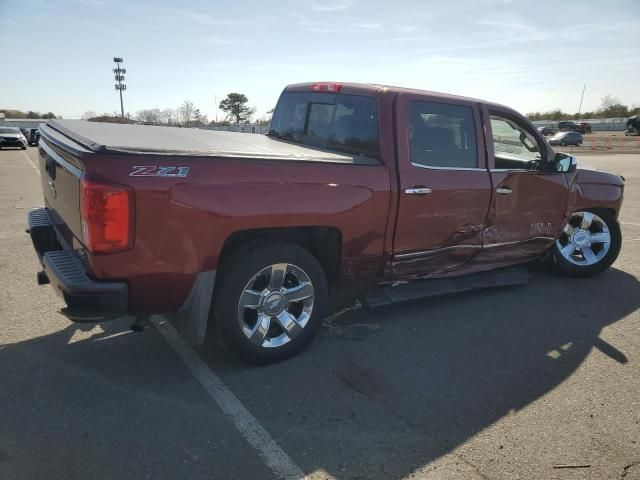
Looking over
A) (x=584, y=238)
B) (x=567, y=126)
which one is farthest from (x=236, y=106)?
(x=584, y=238)

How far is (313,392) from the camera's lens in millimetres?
3021

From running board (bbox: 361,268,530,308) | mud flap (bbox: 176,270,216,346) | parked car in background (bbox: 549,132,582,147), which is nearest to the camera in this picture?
mud flap (bbox: 176,270,216,346)

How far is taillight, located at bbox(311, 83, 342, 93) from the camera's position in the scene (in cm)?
408

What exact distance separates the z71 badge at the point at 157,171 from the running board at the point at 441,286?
6.28ft

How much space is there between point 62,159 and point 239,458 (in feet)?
6.98

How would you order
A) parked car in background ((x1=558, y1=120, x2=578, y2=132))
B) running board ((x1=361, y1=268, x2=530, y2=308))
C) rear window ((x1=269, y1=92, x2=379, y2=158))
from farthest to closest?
1. parked car in background ((x1=558, y1=120, x2=578, y2=132))
2. running board ((x1=361, y1=268, x2=530, y2=308))
3. rear window ((x1=269, y1=92, x2=379, y2=158))

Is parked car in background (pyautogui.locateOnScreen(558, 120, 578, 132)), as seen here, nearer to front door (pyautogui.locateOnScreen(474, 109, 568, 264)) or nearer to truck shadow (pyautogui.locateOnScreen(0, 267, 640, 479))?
front door (pyautogui.locateOnScreen(474, 109, 568, 264))

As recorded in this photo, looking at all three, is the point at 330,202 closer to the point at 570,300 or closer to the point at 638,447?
the point at 638,447

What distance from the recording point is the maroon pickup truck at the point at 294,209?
2.65 metres

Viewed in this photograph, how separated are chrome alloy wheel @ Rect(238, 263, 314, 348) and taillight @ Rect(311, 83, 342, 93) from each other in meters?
1.70

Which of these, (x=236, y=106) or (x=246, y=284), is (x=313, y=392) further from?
(x=236, y=106)

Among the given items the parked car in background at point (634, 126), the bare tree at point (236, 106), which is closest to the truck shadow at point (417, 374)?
the parked car in background at point (634, 126)

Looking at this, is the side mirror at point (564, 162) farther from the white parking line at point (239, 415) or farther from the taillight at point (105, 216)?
the taillight at point (105, 216)

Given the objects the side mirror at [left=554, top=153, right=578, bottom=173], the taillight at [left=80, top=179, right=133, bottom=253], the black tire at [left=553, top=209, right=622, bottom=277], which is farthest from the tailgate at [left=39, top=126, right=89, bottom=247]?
the black tire at [left=553, top=209, right=622, bottom=277]
